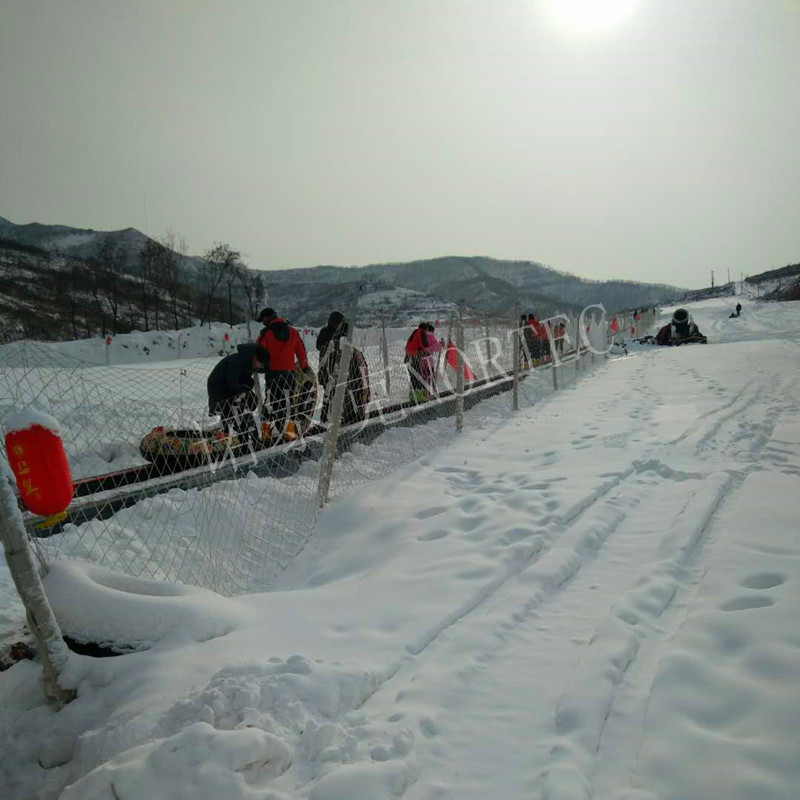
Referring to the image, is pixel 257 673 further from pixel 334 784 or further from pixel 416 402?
pixel 416 402

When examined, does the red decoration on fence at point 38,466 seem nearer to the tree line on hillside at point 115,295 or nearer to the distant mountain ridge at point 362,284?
the distant mountain ridge at point 362,284

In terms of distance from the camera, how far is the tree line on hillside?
45.6 meters

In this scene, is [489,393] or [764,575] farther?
[489,393]

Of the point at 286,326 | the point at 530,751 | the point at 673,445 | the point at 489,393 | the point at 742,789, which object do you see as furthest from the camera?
the point at 489,393

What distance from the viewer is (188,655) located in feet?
7.89

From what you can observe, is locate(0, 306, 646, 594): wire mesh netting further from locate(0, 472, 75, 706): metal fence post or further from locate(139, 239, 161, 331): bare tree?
locate(139, 239, 161, 331): bare tree

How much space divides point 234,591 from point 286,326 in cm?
406

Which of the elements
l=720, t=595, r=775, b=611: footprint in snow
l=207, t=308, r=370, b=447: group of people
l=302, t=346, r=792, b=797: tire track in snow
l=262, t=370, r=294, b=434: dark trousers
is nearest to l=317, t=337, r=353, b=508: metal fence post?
l=207, t=308, r=370, b=447: group of people

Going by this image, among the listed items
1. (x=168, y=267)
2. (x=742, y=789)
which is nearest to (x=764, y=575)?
(x=742, y=789)

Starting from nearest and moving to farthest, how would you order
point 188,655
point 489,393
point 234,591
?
1. point 188,655
2. point 234,591
3. point 489,393

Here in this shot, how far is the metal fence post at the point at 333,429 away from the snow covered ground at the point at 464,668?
2.09 ft

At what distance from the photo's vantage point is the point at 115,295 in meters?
47.4

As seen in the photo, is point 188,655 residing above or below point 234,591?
above

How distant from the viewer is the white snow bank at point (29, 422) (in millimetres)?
2328
